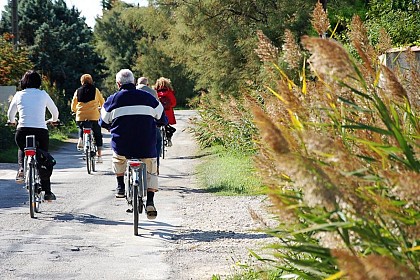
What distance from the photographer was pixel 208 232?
34.1ft

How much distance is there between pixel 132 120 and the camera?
10.7m

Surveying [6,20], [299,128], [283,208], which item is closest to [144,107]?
[299,128]

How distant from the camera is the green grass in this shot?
46.8ft

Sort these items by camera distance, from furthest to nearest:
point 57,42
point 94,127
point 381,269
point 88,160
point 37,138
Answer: point 57,42, point 94,127, point 88,160, point 37,138, point 381,269

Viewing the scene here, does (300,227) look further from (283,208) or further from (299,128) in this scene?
(283,208)

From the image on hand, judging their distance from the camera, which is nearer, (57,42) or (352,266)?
(352,266)

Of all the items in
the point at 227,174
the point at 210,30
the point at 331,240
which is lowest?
the point at 227,174

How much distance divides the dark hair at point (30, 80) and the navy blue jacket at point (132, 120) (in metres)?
1.91

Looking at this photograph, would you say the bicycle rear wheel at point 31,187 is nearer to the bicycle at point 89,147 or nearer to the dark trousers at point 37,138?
the dark trousers at point 37,138

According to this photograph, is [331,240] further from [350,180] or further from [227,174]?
[227,174]

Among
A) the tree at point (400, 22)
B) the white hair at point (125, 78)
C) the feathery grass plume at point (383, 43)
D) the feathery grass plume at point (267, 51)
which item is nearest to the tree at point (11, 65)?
the tree at point (400, 22)

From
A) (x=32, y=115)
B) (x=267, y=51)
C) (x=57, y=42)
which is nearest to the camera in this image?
(x=267, y=51)

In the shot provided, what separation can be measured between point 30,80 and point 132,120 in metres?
2.34

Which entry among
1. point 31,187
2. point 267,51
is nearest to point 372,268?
point 267,51
